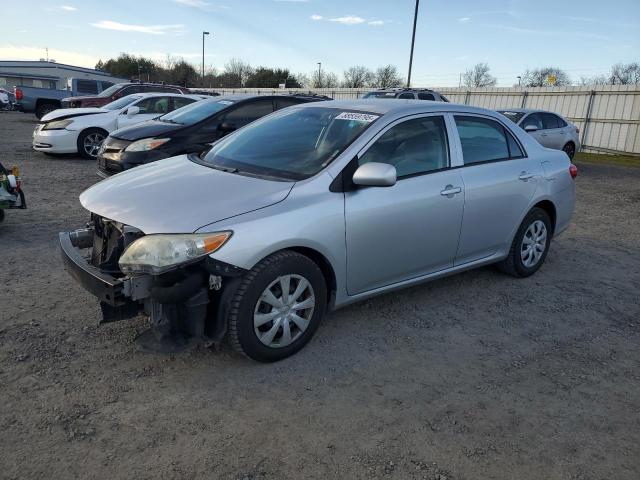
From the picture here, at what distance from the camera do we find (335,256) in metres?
3.51

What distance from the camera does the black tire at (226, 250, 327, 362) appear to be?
3111 mm

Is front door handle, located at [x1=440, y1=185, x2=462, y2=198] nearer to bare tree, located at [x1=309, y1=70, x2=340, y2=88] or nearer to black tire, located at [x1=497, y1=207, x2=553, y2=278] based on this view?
black tire, located at [x1=497, y1=207, x2=553, y2=278]

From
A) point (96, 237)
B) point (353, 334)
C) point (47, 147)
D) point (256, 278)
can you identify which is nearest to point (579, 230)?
point (353, 334)

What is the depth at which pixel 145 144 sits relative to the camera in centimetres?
786

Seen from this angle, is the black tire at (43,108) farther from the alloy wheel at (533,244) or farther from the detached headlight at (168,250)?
the detached headlight at (168,250)

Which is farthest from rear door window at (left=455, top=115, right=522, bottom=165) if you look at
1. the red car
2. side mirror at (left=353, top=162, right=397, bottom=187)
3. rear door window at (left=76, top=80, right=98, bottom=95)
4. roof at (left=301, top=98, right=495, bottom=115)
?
rear door window at (left=76, top=80, right=98, bottom=95)

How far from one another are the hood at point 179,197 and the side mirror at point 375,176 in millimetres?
444

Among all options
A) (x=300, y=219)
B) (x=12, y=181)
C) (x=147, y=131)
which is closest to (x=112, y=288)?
(x=300, y=219)

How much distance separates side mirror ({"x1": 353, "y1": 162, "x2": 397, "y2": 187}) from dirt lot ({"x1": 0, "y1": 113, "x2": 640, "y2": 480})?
1.13m

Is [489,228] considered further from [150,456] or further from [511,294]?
[150,456]

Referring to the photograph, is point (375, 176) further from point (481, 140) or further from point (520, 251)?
point (520, 251)

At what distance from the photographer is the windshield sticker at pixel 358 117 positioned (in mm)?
3964

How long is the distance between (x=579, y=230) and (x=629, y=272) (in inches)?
72.8

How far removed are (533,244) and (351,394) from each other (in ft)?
9.55
